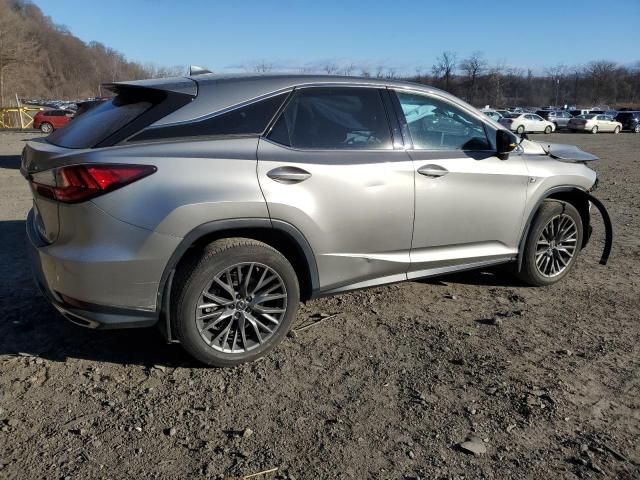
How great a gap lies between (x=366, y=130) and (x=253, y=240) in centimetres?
115

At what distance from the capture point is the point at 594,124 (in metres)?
42.1

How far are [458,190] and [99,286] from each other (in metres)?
2.53

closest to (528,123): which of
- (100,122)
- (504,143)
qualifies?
(504,143)

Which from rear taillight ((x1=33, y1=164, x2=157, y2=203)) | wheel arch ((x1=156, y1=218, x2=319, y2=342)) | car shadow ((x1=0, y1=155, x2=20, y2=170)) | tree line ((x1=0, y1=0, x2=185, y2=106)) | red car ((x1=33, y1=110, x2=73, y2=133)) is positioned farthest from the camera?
tree line ((x1=0, y1=0, x2=185, y2=106))

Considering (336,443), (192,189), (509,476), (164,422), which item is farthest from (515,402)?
(192,189)

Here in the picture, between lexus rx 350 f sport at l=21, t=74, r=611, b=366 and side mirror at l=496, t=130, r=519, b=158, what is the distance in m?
0.01

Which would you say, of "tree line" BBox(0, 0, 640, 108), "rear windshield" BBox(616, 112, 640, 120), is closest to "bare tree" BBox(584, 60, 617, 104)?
"tree line" BBox(0, 0, 640, 108)

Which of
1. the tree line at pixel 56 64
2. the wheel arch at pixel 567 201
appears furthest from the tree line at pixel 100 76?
the wheel arch at pixel 567 201

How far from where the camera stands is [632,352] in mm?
3738

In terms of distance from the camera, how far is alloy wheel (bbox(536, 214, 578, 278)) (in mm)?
4836

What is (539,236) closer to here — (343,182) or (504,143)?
(504,143)

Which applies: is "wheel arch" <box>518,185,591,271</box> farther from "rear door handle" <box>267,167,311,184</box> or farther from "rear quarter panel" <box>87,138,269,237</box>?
"rear quarter panel" <box>87,138,269,237</box>

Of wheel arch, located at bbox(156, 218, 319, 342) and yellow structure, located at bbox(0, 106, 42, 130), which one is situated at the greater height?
wheel arch, located at bbox(156, 218, 319, 342)

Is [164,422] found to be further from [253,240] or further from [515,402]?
[515,402]
